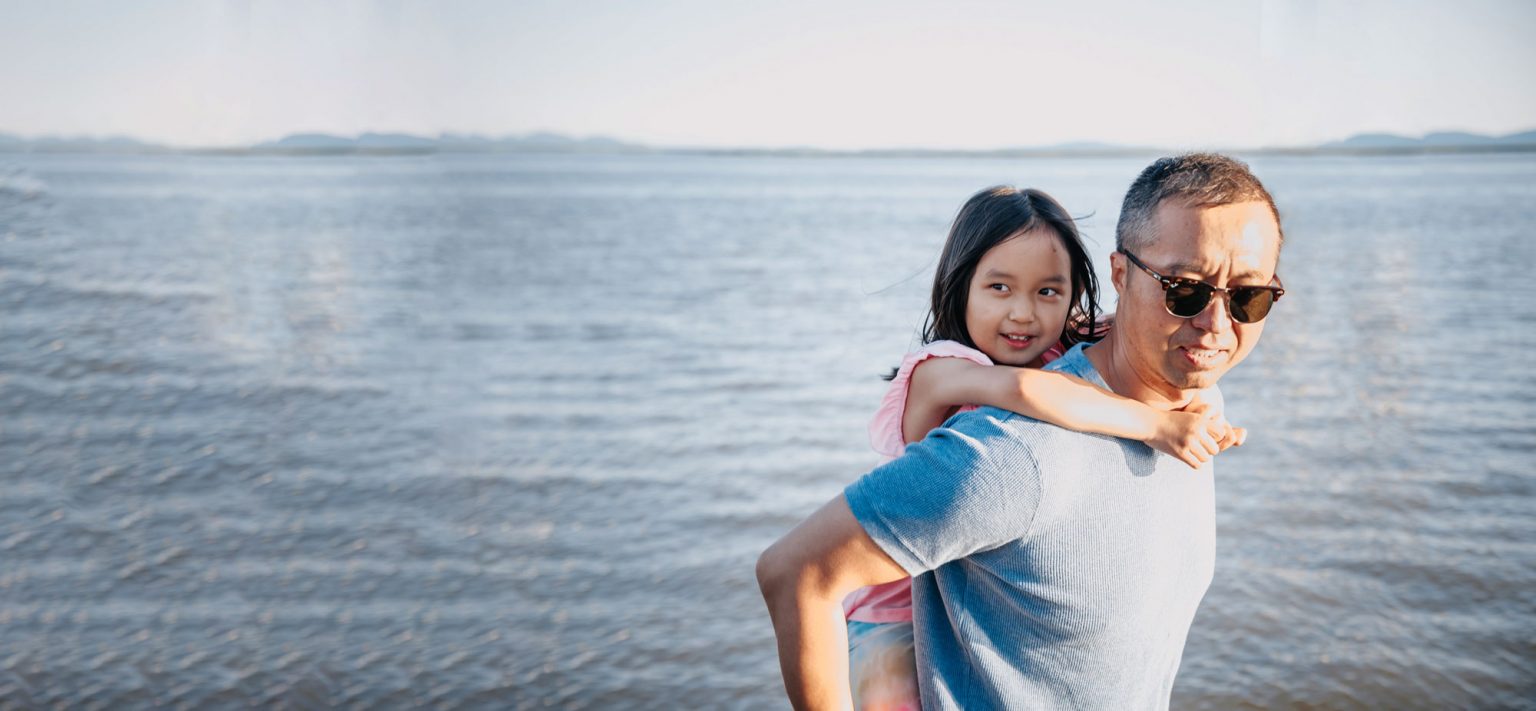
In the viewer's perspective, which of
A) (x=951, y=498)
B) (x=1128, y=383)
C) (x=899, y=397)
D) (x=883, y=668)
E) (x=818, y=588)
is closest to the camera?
(x=951, y=498)

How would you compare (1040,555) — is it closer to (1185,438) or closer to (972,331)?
(1185,438)

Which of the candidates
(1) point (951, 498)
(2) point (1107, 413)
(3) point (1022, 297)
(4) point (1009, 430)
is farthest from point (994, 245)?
(1) point (951, 498)

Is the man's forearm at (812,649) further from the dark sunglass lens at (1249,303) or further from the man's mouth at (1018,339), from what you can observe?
the man's mouth at (1018,339)

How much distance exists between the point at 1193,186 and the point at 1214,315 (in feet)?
0.73

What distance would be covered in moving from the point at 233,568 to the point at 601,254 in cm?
2446

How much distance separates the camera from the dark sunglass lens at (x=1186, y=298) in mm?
2055

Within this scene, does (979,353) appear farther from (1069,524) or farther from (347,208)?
(347,208)

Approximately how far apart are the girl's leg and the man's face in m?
0.83

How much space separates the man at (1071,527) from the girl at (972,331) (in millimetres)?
413

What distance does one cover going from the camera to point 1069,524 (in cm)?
189

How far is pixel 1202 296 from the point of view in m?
2.06

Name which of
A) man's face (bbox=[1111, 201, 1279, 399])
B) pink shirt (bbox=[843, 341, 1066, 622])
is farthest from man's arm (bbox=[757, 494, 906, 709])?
man's face (bbox=[1111, 201, 1279, 399])

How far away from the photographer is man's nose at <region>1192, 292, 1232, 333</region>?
2.06 metres

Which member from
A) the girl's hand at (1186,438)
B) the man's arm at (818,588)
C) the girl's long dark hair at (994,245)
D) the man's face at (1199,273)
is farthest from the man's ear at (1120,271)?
the girl's long dark hair at (994,245)
